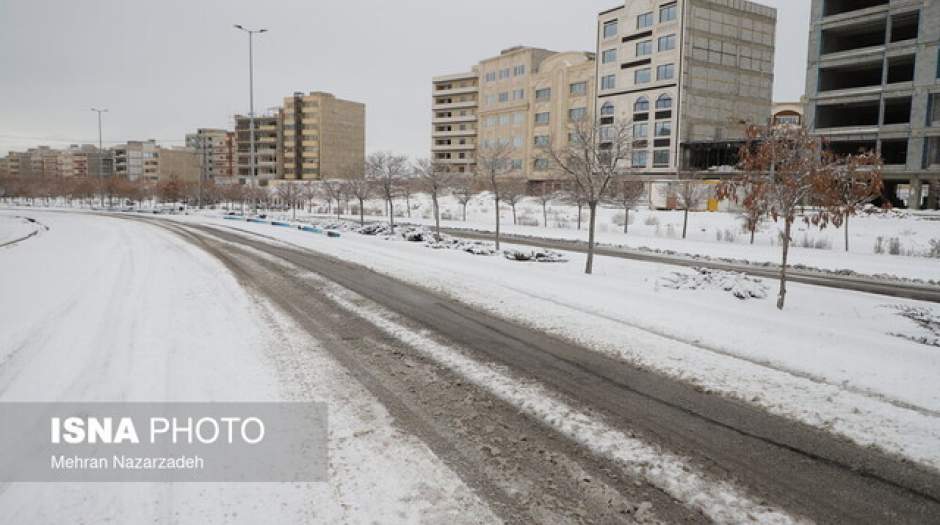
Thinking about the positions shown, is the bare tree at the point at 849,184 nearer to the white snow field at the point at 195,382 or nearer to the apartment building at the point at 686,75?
the white snow field at the point at 195,382

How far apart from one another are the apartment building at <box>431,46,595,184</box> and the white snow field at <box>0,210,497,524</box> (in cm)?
6388

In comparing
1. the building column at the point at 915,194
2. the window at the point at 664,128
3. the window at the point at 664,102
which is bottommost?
the building column at the point at 915,194

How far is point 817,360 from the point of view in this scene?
8.10 meters

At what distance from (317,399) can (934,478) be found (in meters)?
5.65

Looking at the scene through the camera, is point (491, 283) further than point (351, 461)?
Yes

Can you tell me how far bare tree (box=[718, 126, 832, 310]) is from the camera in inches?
485

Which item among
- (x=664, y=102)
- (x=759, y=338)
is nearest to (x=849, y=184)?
(x=759, y=338)

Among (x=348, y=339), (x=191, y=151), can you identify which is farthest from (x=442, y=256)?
(x=191, y=151)

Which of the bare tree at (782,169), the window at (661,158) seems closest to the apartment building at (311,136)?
the window at (661,158)

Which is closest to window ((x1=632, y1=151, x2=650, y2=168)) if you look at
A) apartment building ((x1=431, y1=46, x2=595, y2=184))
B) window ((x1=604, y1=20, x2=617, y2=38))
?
apartment building ((x1=431, y1=46, x2=595, y2=184))

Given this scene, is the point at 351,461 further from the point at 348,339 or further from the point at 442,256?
the point at 442,256

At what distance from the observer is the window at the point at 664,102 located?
217ft

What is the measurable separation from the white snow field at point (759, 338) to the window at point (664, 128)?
53.2m

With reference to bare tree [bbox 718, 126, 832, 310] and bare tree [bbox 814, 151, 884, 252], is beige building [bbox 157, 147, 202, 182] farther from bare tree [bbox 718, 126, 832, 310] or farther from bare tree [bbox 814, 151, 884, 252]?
bare tree [bbox 814, 151, 884, 252]
